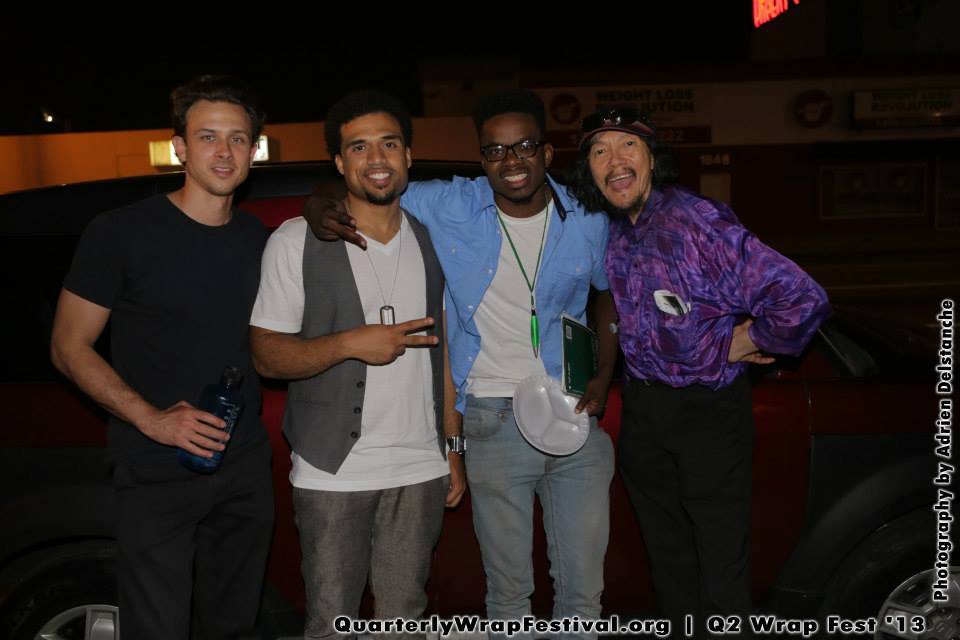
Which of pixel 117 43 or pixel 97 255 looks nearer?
pixel 97 255

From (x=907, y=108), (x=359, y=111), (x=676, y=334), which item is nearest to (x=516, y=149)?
(x=359, y=111)

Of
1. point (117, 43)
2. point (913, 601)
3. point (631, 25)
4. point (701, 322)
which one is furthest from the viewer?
point (631, 25)

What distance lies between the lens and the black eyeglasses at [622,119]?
108 inches

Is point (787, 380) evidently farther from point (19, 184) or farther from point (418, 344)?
point (19, 184)

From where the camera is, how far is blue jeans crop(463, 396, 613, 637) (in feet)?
9.11

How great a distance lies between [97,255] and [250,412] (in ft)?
2.09

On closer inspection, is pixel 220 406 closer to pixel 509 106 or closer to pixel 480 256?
pixel 480 256

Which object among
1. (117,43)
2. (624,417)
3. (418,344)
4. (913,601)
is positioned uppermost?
(117,43)

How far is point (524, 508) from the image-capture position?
280 cm

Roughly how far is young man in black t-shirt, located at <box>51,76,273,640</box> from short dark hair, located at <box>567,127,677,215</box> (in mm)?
1033

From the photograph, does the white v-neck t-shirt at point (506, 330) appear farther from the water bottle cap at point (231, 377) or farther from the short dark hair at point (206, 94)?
the short dark hair at point (206, 94)

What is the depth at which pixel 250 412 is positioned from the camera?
2.71m

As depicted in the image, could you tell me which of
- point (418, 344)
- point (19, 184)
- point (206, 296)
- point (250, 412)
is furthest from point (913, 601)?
point (19, 184)

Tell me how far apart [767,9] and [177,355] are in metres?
14.6
